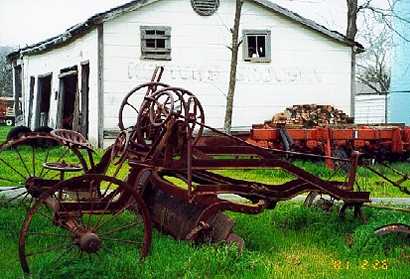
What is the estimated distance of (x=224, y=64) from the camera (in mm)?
21750

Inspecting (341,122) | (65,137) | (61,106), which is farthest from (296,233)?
(61,106)

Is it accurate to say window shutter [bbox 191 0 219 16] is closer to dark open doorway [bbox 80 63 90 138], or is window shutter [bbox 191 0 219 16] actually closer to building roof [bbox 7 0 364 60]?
building roof [bbox 7 0 364 60]

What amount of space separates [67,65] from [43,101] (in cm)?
402

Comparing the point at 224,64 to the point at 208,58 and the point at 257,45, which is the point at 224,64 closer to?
the point at 208,58

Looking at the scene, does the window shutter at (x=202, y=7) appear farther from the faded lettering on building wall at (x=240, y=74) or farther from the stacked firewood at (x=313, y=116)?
the stacked firewood at (x=313, y=116)

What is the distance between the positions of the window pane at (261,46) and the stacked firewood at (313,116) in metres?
2.22

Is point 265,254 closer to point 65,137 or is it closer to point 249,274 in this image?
point 249,274

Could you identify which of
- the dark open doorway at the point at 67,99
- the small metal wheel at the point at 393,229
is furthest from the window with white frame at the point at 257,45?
the small metal wheel at the point at 393,229

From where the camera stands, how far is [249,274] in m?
6.50

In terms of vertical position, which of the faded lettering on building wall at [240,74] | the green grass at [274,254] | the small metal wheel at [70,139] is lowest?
the green grass at [274,254]

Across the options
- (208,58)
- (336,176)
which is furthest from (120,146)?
(208,58)

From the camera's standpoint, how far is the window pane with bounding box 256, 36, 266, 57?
22.2 metres

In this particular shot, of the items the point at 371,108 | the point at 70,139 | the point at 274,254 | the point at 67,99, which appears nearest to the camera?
the point at 274,254

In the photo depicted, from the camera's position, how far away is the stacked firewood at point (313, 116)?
19562 mm
